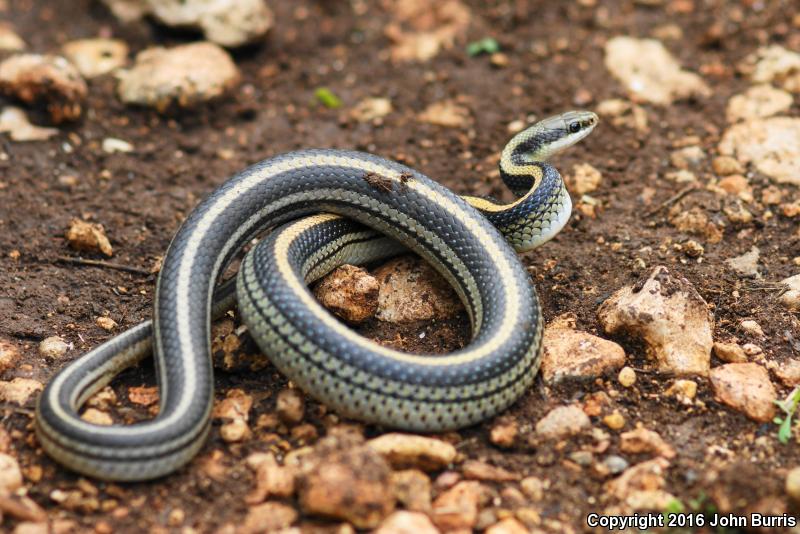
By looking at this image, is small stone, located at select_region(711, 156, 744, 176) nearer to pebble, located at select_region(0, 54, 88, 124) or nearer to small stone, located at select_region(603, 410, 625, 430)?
small stone, located at select_region(603, 410, 625, 430)

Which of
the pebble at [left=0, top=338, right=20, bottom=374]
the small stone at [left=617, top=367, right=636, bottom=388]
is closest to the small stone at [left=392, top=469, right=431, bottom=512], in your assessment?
the small stone at [left=617, top=367, right=636, bottom=388]

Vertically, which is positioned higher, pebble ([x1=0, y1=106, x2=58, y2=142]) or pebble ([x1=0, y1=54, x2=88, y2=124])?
pebble ([x1=0, y1=54, x2=88, y2=124])

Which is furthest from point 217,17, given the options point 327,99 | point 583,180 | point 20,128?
point 583,180

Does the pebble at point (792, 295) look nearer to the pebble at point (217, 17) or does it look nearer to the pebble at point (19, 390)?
the pebble at point (19, 390)

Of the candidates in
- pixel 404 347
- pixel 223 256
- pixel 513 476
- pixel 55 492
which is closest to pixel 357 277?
pixel 404 347

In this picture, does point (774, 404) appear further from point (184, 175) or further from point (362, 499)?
point (184, 175)

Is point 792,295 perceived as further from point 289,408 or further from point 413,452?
point 289,408
